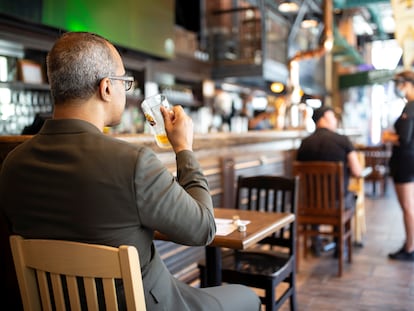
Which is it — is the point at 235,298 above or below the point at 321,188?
below

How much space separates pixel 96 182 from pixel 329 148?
Answer: 3384mm

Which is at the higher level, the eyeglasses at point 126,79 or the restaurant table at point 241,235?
the eyeglasses at point 126,79

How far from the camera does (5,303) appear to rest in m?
2.28

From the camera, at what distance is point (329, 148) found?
433 centimetres

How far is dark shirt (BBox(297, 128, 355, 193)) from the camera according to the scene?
430 centimetres

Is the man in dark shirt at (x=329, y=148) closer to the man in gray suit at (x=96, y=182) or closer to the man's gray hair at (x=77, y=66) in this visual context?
the man in gray suit at (x=96, y=182)

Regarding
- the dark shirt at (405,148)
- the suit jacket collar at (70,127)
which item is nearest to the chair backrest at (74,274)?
the suit jacket collar at (70,127)

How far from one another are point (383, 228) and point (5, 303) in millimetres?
5005

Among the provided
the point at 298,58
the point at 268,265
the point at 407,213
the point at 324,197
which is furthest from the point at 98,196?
the point at 298,58

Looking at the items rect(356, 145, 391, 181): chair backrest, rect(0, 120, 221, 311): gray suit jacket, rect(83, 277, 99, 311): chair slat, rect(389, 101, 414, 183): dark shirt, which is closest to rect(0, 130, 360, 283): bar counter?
rect(0, 120, 221, 311): gray suit jacket

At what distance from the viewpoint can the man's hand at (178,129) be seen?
1590 millimetres

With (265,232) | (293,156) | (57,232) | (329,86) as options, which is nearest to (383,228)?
(293,156)

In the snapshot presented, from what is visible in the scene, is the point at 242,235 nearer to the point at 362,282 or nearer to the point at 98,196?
the point at 98,196

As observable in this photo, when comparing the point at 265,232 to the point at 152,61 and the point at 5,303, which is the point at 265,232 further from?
the point at 152,61
